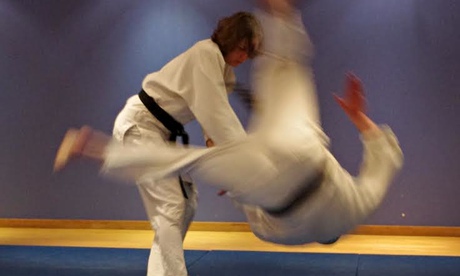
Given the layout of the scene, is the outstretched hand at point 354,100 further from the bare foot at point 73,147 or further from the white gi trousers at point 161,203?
the white gi trousers at point 161,203

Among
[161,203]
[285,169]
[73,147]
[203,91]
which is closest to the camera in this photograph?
[285,169]

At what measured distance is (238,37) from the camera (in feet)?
12.1

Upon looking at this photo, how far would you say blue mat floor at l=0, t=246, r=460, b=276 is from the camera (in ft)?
15.6

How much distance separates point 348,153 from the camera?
6.33 meters

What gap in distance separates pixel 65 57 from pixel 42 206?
1.26 meters

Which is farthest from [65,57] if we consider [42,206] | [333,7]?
[333,7]

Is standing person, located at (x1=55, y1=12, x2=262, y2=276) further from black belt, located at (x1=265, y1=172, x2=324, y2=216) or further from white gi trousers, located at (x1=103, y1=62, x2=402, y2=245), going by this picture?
black belt, located at (x1=265, y1=172, x2=324, y2=216)

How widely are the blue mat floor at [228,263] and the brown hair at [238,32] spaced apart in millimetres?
1532

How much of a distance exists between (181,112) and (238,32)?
49 cm

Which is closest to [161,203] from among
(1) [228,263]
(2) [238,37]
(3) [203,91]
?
(3) [203,91]

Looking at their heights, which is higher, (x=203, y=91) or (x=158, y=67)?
(x=203, y=91)

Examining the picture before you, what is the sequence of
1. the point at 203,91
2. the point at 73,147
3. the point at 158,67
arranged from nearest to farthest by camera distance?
the point at 73,147
the point at 203,91
the point at 158,67

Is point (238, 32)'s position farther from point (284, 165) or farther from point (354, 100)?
point (284, 165)

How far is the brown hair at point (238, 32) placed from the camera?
3.59 metres
